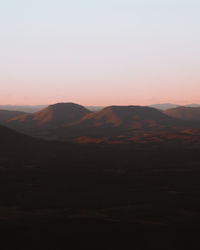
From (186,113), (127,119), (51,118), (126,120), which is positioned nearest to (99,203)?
(126,120)

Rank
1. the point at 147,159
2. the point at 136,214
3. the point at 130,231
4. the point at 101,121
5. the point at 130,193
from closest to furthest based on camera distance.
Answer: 1. the point at 130,231
2. the point at 136,214
3. the point at 130,193
4. the point at 147,159
5. the point at 101,121

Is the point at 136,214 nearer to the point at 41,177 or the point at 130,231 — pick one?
the point at 130,231

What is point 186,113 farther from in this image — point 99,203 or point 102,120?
point 99,203

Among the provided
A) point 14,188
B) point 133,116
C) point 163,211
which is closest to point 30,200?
point 14,188

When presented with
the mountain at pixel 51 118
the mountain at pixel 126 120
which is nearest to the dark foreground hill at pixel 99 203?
the mountain at pixel 126 120

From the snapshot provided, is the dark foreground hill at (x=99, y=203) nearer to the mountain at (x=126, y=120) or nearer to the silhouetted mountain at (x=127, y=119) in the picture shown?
the mountain at (x=126, y=120)

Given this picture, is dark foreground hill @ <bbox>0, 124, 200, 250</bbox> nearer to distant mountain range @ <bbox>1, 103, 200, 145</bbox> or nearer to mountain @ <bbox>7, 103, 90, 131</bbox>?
distant mountain range @ <bbox>1, 103, 200, 145</bbox>
